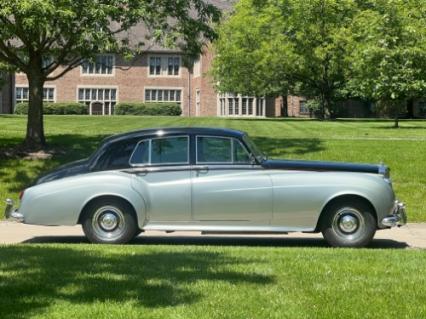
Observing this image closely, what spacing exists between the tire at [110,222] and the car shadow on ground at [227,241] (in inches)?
15.7

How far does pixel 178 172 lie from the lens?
937cm

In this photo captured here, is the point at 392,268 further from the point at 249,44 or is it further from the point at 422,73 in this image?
the point at 249,44

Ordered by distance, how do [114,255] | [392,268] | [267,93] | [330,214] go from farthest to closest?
1. [267,93]
2. [330,214]
3. [114,255]
4. [392,268]

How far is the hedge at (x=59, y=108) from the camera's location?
59.4 meters

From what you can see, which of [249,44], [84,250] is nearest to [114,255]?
[84,250]

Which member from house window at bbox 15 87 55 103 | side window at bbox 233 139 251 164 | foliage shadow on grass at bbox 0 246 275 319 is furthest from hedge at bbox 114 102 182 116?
foliage shadow on grass at bbox 0 246 275 319

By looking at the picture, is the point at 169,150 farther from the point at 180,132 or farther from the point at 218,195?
the point at 218,195

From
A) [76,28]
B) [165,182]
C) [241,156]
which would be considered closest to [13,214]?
[165,182]

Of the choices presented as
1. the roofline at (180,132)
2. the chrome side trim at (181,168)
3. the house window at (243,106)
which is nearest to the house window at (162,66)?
the house window at (243,106)

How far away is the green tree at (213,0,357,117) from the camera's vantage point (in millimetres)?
45219

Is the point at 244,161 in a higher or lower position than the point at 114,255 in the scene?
higher

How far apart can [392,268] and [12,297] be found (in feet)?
12.3

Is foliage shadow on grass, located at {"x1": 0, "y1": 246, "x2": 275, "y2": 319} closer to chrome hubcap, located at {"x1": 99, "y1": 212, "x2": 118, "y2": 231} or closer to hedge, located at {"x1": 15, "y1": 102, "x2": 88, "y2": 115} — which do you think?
chrome hubcap, located at {"x1": 99, "y1": 212, "x2": 118, "y2": 231}

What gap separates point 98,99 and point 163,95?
6.25 m
